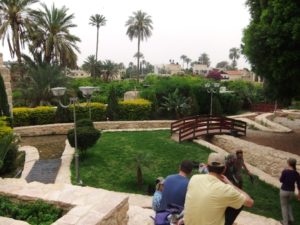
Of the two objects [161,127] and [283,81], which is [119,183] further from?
[161,127]

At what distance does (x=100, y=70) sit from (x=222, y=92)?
126 ft

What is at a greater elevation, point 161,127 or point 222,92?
point 222,92

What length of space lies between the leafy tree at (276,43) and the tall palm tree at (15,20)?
21217 mm

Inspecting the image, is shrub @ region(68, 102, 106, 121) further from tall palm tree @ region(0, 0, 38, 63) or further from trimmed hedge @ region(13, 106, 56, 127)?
tall palm tree @ region(0, 0, 38, 63)

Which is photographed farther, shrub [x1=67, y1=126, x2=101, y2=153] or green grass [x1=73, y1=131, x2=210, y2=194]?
shrub [x1=67, y1=126, x2=101, y2=153]

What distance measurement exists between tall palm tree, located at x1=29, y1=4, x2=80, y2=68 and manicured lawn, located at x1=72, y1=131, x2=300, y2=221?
49.1 feet

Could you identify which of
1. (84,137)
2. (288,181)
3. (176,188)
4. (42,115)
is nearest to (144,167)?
(84,137)

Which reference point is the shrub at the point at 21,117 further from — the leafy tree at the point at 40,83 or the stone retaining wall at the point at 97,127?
the leafy tree at the point at 40,83

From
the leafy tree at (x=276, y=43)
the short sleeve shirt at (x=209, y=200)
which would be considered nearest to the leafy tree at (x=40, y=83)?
the leafy tree at (x=276, y=43)

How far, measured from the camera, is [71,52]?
33062 millimetres

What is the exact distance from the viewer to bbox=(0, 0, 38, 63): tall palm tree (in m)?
29.0

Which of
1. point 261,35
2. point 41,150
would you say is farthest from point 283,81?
point 41,150

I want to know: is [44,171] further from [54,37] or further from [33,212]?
[54,37]

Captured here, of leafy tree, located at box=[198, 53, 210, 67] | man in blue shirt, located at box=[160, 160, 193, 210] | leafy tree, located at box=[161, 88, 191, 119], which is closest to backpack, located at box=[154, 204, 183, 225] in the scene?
man in blue shirt, located at box=[160, 160, 193, 210]
